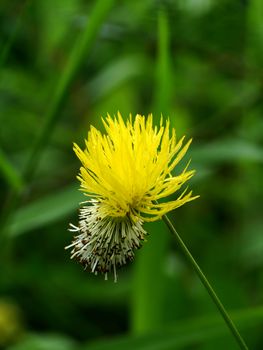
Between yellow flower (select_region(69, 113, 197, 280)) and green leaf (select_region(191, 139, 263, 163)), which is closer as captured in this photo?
yellow flower (select_region(69, 113, 197, 280))

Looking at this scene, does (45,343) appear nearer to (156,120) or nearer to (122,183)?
(156,120)

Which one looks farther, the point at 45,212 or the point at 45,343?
the point at 45,343

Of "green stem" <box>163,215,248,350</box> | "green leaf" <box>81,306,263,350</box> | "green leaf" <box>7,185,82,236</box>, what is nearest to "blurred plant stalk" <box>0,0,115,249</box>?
"green leaf" <box>7,185,82,236</box>

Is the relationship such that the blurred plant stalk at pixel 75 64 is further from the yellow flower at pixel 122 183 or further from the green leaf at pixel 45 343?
the yellow flower at pixel 122 183

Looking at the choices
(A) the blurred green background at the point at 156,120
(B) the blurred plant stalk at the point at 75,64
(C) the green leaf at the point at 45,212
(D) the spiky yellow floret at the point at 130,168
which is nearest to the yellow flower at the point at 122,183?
(D) the spiky yellow floret at the point at 130,168

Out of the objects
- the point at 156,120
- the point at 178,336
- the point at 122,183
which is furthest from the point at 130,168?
the point at 156,120

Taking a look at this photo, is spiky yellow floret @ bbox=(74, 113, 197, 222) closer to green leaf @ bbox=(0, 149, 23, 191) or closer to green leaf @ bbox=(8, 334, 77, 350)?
green leaf @ bbox=(0, 149, 23, 191)
